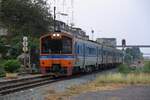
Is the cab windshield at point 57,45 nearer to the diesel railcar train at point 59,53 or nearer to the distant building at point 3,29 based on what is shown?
the diesel railcar train at point 59,53

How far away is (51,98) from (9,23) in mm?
45379

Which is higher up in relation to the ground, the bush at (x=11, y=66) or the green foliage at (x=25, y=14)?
the green foliage at (x=25, y=14)

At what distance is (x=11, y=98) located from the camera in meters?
19.8

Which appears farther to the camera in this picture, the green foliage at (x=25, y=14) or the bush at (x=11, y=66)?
the green foliage at (x=25, y=14)

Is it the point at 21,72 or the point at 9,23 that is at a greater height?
the point at 9,23

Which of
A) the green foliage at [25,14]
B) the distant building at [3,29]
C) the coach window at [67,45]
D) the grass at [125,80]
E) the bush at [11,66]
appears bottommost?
the grass at [125,80]

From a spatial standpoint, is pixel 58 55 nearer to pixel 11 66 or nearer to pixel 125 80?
pixel 11 66

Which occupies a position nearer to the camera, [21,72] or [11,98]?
[11,98]

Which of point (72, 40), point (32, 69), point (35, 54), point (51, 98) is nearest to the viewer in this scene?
point (51, 98)

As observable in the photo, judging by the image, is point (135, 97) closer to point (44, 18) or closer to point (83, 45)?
point (83, 45)

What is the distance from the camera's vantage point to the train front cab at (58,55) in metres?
35.2

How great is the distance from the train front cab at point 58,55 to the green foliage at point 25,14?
85.4ft

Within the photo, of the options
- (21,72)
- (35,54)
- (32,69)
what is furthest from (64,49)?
(35,54)

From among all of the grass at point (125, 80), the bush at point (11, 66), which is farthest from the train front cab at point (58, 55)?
the grass at point (125, 80)
